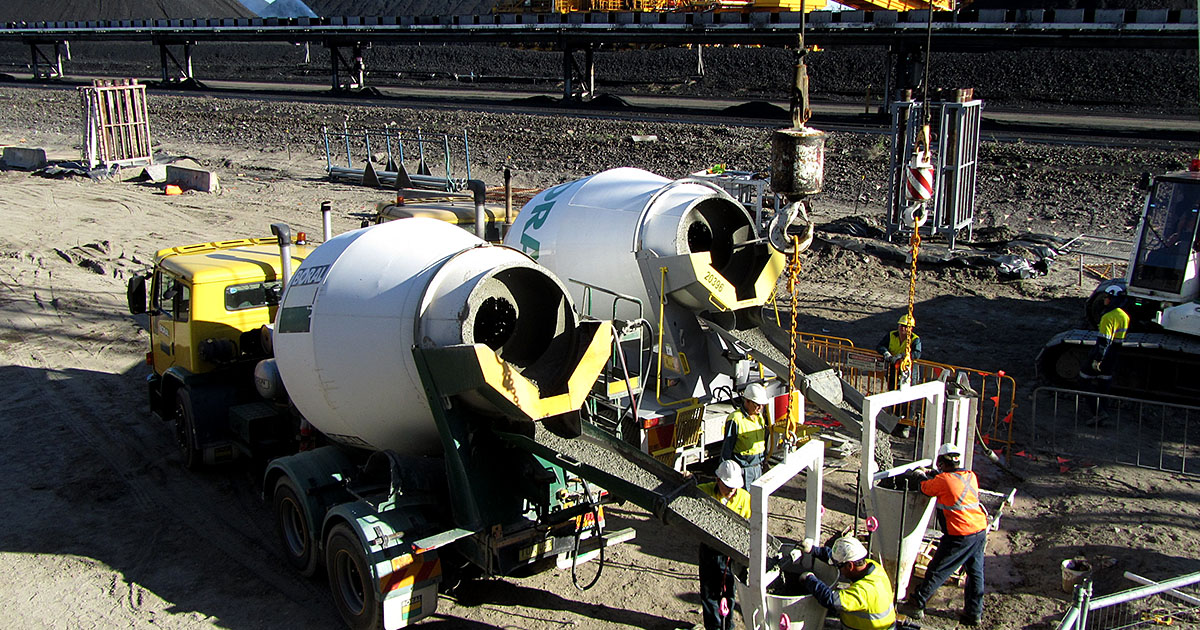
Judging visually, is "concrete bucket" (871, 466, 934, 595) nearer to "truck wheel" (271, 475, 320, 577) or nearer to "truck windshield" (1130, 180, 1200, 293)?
"truck wheel" (271, 475, 320, 577)

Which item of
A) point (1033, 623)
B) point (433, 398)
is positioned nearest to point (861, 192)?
point (1033, 623)

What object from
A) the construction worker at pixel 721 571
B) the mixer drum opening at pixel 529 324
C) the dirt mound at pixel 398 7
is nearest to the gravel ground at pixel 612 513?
the construction worker at pixel 721 571

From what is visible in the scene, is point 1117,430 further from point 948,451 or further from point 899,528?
point 899,528

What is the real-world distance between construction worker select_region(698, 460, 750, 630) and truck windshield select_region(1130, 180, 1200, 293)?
8.78 meters

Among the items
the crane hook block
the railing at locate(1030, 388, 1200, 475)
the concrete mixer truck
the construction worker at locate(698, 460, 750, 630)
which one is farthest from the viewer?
the railing at locate(1030, 388, 1200, 475)

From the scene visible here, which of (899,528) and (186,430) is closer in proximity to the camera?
(899,528)

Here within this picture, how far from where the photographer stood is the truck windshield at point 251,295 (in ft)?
34.8

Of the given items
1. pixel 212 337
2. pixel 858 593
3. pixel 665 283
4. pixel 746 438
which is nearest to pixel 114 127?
pixel 212 337

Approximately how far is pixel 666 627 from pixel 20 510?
693 cm

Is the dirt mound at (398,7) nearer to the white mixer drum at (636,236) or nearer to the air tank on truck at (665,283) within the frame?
the white mixer drum at (636,236)

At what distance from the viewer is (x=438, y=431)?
7312 mm

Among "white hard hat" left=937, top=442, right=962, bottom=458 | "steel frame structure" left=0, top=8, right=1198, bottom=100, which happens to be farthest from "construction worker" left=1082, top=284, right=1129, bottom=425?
"steel frame structure" left=0, top=8, right=1198, bottom=100

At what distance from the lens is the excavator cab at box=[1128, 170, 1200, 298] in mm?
12664

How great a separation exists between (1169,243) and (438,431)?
10783mm
